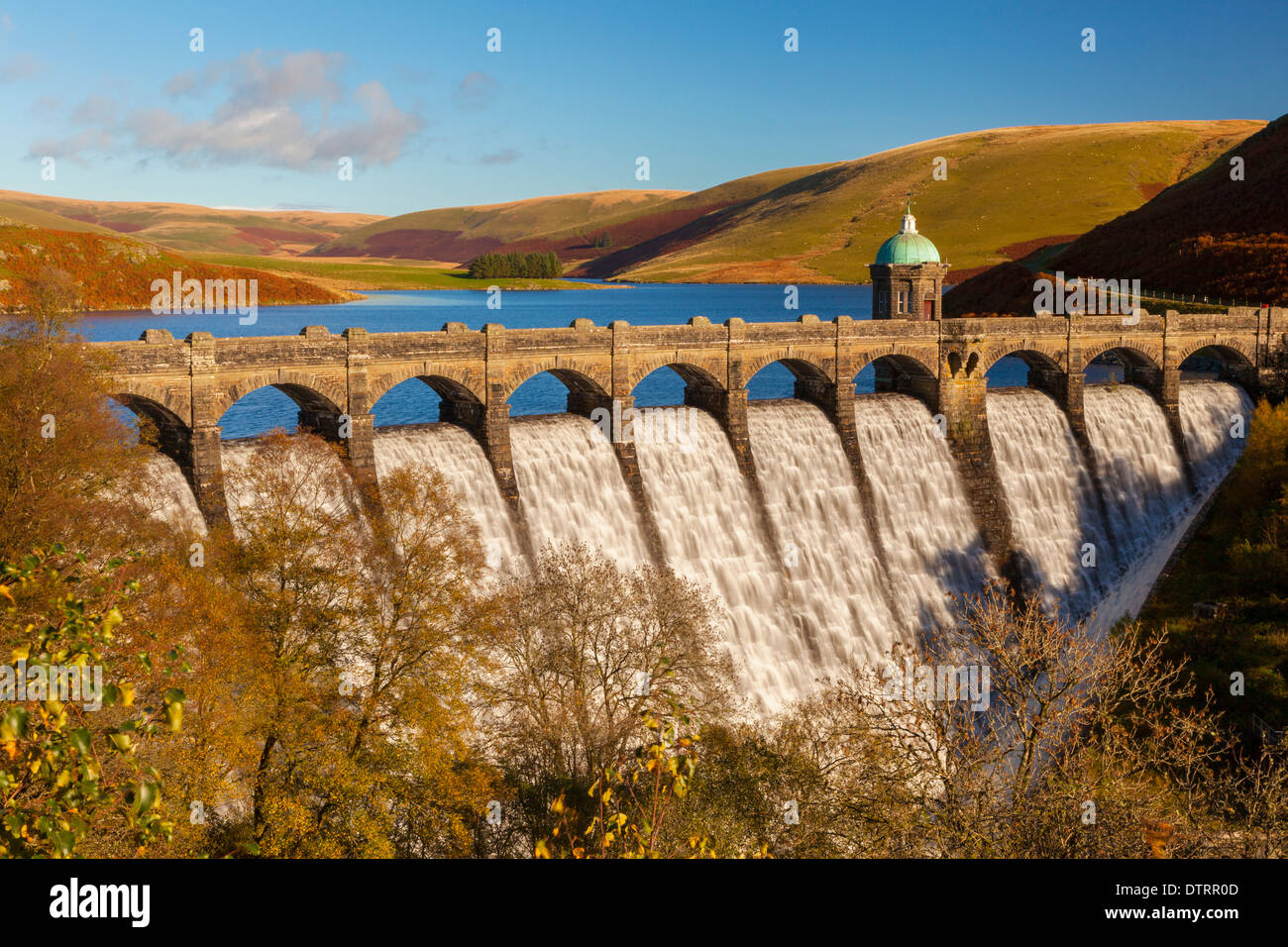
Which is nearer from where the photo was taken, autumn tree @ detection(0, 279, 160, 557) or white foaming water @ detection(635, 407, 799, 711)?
autumn tree @ detection(0, 279, 160, 557)

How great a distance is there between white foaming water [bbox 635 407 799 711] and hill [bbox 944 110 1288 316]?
80.4m

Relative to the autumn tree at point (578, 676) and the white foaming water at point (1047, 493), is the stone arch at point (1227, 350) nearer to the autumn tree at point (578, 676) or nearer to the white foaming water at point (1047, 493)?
the white foaming water at point (1047, 493)

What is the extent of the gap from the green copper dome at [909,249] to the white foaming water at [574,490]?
93.9 ft

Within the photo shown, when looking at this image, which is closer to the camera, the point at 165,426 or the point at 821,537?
the point at 165,426

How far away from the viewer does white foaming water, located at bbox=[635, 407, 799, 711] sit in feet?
194

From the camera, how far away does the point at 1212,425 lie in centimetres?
8531

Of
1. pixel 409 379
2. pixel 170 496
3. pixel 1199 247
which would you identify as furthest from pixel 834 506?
pixel 1199 247

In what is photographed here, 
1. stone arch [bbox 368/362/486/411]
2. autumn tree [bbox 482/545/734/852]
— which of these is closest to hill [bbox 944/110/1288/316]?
stone arch [bbox 368/362/486/411]

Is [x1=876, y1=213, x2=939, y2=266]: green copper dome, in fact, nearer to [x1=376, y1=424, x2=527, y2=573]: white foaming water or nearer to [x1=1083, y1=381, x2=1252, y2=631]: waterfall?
[x1=1083, y1=381, x2=1252, y2=631]: waterfall

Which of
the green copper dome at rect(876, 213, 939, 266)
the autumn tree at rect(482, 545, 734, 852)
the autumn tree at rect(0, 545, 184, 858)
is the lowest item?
the autumn tree at rect(482, 545, 734, 852)

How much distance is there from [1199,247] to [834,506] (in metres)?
93.4

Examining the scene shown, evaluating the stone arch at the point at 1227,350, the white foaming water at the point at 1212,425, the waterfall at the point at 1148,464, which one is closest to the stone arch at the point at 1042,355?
the waterfall at the point at 1148,464

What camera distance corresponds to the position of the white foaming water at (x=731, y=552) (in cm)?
5909

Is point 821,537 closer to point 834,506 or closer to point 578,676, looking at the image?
point 834,506
